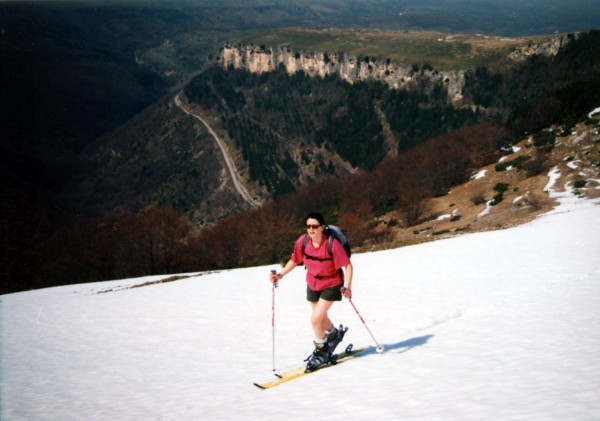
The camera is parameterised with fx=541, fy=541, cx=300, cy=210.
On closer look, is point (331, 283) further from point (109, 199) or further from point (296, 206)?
point (109, 199)

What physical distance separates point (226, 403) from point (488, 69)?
16951 centimetres

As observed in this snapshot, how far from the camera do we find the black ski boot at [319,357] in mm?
10383

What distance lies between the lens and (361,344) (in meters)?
12.1

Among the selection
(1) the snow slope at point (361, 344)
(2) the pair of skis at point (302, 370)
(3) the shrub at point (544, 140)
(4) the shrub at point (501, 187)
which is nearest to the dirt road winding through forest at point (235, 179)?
(3) the shrub at point (544, 140)

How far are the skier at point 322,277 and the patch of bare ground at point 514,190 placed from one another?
30.9 meters

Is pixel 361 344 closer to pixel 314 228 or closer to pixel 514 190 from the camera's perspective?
pixel 314 228

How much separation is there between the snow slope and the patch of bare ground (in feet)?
72.8

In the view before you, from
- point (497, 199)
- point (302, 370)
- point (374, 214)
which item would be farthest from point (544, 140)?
point (302, 370)

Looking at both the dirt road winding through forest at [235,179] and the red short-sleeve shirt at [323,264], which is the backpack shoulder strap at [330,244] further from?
the dirt road winding through forest at [235,179]

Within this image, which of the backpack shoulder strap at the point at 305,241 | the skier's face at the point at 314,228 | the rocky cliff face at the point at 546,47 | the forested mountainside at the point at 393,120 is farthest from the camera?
the rocky cliff face at the point at 546,47

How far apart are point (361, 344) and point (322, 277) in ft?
9.23

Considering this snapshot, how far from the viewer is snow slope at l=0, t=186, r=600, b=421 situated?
26.2ft

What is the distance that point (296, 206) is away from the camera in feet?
332

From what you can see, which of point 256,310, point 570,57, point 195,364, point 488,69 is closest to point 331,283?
point 195,364
